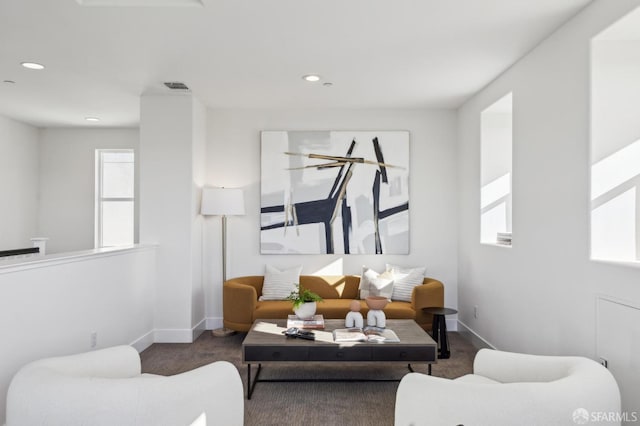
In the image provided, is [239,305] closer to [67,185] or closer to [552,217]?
[552,217]

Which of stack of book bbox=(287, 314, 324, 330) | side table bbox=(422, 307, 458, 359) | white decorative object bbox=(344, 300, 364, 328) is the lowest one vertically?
side table bbox=(422, 307, 458, 359)

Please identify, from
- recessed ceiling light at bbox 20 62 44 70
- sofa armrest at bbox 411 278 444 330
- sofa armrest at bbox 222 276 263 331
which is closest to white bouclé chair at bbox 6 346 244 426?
sofa armrest at bbox 222 276 263 331

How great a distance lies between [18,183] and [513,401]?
6.68 meters

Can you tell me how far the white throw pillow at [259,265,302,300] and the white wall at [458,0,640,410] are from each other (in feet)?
6.59

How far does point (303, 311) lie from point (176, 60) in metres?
2.34

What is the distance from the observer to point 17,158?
6.21 m

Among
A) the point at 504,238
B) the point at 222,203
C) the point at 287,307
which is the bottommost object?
the point at 287,307

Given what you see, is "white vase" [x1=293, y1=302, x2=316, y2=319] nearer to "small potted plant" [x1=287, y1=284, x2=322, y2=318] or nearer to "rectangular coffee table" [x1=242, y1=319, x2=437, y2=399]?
"small potted plant" [x1=287, y1=284, x2=322, y2=318]

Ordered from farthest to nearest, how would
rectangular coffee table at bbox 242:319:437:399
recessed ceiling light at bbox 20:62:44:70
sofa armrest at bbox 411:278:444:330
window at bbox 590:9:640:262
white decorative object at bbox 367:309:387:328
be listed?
sofa armrest at bbox 411:278:444:330 → recessed ceiling light at bbox 20:62:44:70 → white decorative object at bbox 367:309:387:328 → rectangular coffee table at bbox 242:319:437:399 → window at bbox 590:9:640:262

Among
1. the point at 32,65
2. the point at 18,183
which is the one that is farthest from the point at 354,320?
the point at 18,183

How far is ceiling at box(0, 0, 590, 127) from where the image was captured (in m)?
2.89

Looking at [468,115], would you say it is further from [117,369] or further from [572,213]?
[117,369]

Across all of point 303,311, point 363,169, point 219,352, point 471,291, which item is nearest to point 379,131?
point 363,169

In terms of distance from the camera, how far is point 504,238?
4195 millimetres
